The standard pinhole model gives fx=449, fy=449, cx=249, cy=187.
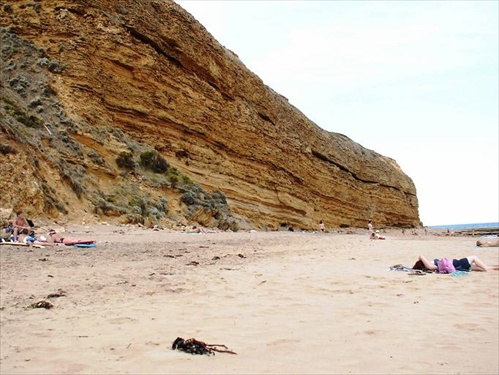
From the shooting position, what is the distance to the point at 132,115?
22953 millimetres

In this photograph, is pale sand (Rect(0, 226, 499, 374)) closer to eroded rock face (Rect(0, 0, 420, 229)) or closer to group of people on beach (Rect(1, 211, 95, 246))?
group of people on beach (Rect(1, 211, 95, 246))

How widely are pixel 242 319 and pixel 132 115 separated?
66.5 feet

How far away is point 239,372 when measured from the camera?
113 inches

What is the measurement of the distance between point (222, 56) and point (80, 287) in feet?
90.4

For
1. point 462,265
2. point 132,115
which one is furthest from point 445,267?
point 132,115

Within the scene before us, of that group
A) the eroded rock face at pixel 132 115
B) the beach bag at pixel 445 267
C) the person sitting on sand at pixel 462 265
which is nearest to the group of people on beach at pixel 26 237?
the eroded rock face at pixel 132 115

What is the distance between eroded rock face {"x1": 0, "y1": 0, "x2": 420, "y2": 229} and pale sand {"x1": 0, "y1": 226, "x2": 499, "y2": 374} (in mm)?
8229

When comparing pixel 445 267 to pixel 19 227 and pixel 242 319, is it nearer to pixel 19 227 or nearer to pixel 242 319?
pixel 242 319

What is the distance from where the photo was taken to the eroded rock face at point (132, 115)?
16766 millimetres

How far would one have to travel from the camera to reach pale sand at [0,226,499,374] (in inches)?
121

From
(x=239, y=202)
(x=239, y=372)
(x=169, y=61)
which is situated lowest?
(x=239, y=372)

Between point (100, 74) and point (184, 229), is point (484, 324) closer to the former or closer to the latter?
point (184, 229)

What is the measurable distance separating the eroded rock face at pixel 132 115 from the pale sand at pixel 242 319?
324 inches

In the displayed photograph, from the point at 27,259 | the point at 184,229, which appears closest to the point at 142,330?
the point at 27,259
